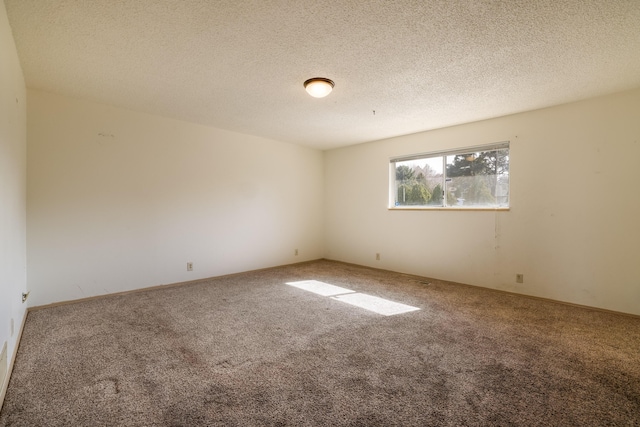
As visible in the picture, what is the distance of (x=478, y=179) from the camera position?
4.10m

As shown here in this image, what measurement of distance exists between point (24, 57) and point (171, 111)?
4.71ft

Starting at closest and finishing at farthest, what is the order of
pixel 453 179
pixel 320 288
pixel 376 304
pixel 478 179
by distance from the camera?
pixel 376 304 < pixel 320 288 < pixel 478 179 < pixel 453 179

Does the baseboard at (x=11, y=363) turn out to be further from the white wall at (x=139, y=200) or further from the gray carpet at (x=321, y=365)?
the white wall at (x=139, y=200)

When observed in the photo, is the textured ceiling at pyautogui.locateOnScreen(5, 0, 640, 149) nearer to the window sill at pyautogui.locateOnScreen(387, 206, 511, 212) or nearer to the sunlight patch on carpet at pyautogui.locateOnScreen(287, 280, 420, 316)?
the window sill at pyautogui.locateOnScreen(387, 206, 511, 212)

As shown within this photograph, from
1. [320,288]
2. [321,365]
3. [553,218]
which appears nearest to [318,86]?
[321,365]

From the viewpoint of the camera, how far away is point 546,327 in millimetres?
2658

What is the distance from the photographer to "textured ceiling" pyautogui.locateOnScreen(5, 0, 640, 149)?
1.84m

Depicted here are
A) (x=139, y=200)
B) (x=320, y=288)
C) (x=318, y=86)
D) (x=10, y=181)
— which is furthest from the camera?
(x=320, y=288)

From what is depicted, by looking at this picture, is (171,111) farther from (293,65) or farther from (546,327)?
(546,327)

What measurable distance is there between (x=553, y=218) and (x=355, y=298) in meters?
2.58

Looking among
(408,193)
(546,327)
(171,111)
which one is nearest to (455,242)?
(408,193)

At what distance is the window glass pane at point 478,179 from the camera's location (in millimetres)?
3883

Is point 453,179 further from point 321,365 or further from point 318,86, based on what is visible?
point 321,365

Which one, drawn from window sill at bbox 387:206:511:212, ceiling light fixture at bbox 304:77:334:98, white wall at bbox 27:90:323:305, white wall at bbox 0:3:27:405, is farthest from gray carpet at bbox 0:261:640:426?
ceiling light fixture at bbox 304:77:334:98
